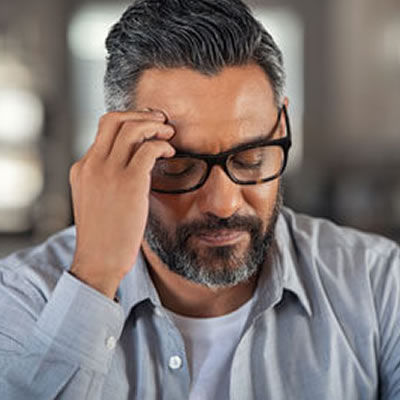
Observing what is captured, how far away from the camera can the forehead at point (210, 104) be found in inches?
45.6

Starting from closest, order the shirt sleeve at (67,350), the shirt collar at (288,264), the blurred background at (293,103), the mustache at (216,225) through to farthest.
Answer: the shirt sleeve at (67,350) < the mustache at (216,225) < the shirt collar at (288,264) < the blurred background at (293,103)

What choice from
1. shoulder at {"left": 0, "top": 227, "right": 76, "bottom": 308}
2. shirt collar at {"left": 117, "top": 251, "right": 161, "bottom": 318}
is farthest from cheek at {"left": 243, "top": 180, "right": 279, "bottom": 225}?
shoulder at {"left": 0, "top": 227, "right": 76, "bottom": 308}

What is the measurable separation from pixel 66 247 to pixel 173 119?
404 mm

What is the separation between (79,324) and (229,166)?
360 mm

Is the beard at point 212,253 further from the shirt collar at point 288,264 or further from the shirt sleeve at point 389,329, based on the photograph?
the shirt sleeve at point 389,329

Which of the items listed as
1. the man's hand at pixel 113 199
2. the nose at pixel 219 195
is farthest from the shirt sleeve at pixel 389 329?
the man's hand at pixel 113 199

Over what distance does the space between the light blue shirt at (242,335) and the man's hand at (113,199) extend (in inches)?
1.8

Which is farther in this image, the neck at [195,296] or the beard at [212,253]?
the neck at [195,296]

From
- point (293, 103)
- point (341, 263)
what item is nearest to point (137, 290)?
point (341, 263)

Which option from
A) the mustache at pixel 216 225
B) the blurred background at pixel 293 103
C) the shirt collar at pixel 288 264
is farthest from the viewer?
the blurred background at pixel 293 103

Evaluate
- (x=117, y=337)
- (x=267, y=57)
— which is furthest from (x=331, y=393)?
(x=267, y=57)

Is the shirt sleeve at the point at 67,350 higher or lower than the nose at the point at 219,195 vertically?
lower

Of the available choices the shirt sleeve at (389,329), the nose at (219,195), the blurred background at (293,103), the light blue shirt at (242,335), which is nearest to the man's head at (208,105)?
the nose at (219,195)

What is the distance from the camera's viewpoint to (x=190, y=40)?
47.5 inches
